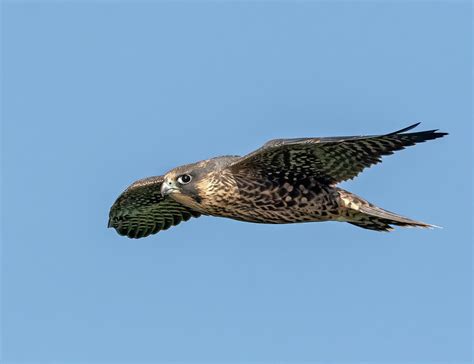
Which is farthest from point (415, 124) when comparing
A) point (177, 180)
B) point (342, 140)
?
point (177, 180)

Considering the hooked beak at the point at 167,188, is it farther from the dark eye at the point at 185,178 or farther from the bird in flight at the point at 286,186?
the dark eye at the point at 185,178

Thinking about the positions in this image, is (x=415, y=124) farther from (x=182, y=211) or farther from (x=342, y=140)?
(x=182, y=211)

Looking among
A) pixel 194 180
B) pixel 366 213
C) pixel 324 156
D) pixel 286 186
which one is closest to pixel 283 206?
pixel 286 186

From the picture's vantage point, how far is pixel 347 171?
14938 mm

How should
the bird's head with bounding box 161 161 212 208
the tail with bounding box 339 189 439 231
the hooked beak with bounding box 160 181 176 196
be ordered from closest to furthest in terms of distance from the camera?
the tail with bounding box 339 189 439 231, the bird's head with bounding box 161 161 212 208, the hooked beak with bounding box 160 181 176 196

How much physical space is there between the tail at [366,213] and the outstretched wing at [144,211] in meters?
2.90

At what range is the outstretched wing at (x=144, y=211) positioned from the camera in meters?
16.7

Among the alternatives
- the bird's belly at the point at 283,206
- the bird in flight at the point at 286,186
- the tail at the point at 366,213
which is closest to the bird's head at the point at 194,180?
the bird in flight at the point at 286,186

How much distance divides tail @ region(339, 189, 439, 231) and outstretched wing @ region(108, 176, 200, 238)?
2897mm

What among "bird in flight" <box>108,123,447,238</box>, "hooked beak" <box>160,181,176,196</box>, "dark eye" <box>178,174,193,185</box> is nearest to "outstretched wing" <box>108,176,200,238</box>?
"hooked beak" <box>160,181,176,196</box>

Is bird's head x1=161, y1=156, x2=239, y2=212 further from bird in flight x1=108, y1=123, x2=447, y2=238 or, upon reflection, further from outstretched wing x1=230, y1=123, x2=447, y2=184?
outstretched wing x1=230, y1=123, x2=447, y2=184

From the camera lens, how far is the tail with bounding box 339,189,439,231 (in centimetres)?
1497

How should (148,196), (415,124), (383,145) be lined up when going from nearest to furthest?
1. (415,124)
2. (383,145)
3. (148,196)

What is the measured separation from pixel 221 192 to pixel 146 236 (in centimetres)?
305
